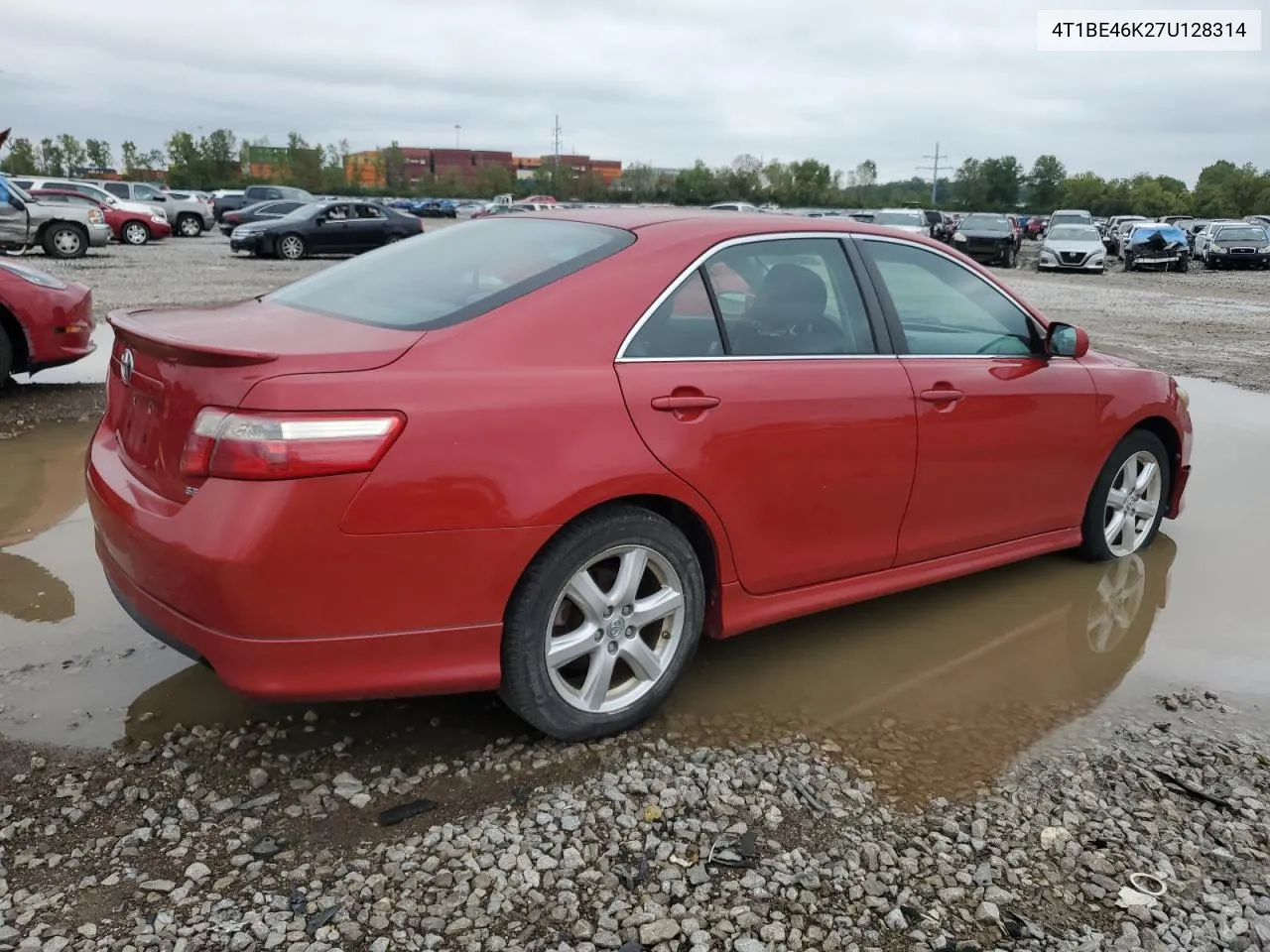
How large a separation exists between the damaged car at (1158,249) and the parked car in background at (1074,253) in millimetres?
1557

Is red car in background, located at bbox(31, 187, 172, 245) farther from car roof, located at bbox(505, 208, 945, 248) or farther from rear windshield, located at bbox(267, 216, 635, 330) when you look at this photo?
car roof, located at bbox(505, 208, 945, 248)

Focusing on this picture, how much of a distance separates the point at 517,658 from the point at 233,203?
1573 inches

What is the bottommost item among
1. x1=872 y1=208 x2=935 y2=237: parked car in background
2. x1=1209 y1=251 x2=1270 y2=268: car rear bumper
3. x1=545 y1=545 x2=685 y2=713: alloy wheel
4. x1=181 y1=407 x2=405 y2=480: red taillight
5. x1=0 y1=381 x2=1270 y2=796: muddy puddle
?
x1=0 y1=381 x2=1270 y2=796: muddy puddle

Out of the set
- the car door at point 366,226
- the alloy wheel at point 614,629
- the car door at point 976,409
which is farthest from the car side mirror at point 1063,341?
the car door at point 366,226

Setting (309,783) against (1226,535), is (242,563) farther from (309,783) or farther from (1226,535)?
(1226,535)

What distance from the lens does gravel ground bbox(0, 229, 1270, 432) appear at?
33.4ft

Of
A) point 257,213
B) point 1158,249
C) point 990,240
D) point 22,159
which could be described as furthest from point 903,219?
point 22,159

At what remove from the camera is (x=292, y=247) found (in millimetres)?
23828

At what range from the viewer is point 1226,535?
5.52 m

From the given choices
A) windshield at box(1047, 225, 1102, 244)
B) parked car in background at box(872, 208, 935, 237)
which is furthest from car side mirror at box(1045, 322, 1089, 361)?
windshield at box(1047, 225, 1102, 244)

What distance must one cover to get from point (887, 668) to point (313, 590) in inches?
85.8

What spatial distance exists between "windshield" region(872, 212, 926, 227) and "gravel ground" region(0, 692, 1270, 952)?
1101 inches

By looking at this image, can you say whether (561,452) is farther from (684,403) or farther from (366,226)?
(366,226)

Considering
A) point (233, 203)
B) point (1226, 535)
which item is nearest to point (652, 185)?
point (233, 203)
